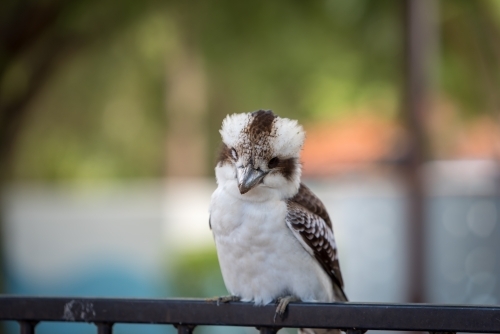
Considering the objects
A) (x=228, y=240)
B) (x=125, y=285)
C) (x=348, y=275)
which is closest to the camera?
(x=228, y=240)

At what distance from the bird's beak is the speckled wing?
164 millimetres

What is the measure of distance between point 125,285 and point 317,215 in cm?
494

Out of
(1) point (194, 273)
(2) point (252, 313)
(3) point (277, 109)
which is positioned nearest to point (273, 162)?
(2) point (252, 313)

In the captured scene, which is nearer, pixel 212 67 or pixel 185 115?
pixel 212 67

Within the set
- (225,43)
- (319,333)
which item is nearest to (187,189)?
(225,43)

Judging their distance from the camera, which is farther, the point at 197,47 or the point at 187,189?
the point at 197,47

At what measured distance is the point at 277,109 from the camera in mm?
13766

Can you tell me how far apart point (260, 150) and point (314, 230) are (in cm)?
32

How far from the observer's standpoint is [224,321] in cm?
138

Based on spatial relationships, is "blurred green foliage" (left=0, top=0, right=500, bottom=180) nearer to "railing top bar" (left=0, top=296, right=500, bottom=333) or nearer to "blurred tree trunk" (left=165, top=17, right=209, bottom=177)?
"blurred tree trunk" (left=165, top=17, right=209, bottom=177)

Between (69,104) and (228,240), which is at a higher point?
(69,104)

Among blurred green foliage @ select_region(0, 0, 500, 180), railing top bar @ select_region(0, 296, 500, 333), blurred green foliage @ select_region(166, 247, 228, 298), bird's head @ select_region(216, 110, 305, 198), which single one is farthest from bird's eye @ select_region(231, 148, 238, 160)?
blurred green foliage @ select_region(166, 247, 228, 298)

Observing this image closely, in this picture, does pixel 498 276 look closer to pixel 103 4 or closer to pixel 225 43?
pixel 103 4

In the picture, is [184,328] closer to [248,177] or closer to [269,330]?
[269,330]
